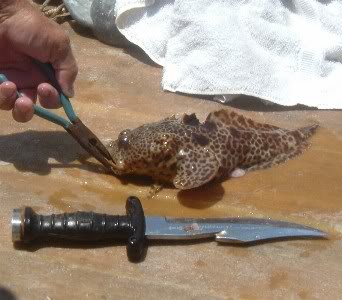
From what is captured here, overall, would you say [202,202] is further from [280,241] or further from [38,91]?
[38,91]

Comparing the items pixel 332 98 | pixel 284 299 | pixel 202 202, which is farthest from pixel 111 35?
pixel 284 299

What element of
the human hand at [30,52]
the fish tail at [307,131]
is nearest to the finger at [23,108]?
the human hand at [30,52]

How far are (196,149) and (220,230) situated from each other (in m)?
0.52

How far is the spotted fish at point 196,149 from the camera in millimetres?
3324

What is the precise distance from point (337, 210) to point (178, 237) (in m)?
0.75

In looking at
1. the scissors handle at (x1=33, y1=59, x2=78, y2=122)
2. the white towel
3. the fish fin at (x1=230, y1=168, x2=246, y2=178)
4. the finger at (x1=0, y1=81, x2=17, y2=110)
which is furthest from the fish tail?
the finger at (x1=0, y1=81, x2=17, y2=110)

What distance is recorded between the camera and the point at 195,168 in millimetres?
3283

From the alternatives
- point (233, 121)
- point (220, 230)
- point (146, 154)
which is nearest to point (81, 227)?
point (220, 230)

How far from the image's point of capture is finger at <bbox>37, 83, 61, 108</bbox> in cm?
329

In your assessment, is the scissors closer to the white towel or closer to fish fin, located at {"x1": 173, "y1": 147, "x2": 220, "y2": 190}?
fish fin, located at {"x1": 173, "y1": 147, "x2": 220, "y2": 190}

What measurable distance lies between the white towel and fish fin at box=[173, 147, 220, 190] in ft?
2.51

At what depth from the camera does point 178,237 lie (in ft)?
9.61

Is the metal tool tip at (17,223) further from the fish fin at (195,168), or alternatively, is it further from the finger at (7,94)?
the fish fin at (195,168)

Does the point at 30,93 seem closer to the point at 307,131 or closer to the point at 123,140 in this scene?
the point at 123,140
